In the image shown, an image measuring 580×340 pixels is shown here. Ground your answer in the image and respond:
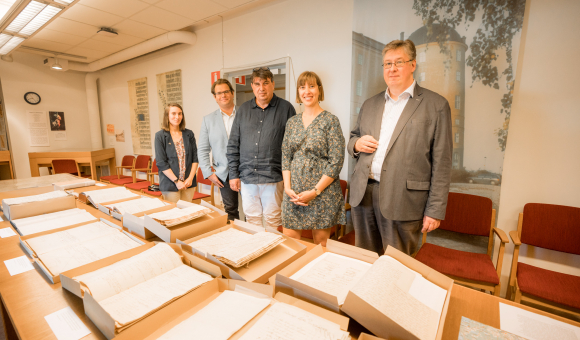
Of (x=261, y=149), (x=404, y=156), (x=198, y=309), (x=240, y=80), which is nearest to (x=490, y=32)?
(x=404, y=156)

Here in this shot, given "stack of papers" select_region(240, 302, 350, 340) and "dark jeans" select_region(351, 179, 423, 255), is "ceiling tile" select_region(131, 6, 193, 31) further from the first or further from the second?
"stack of papers" select_region(240, 302, 350, 340)

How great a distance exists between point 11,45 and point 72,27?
1.20 metres

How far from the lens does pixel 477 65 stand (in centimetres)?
193

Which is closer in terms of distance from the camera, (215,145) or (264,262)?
(264,262)

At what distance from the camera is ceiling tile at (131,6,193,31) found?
3283 mm

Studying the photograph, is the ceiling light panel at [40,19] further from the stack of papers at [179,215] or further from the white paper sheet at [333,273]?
the white paper sheet at [333,273]

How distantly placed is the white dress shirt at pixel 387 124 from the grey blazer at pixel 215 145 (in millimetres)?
1420

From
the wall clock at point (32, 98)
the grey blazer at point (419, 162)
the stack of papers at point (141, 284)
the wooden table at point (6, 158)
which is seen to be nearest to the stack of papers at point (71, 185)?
the stack of papers at point (141, 284)

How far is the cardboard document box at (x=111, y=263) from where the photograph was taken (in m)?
0.76

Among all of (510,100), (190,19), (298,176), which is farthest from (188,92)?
(510,100)

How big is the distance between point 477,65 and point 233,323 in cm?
233

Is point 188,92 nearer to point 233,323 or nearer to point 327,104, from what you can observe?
point 327,104

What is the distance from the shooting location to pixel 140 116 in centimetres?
515

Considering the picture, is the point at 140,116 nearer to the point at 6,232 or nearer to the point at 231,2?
the point at 231,2
